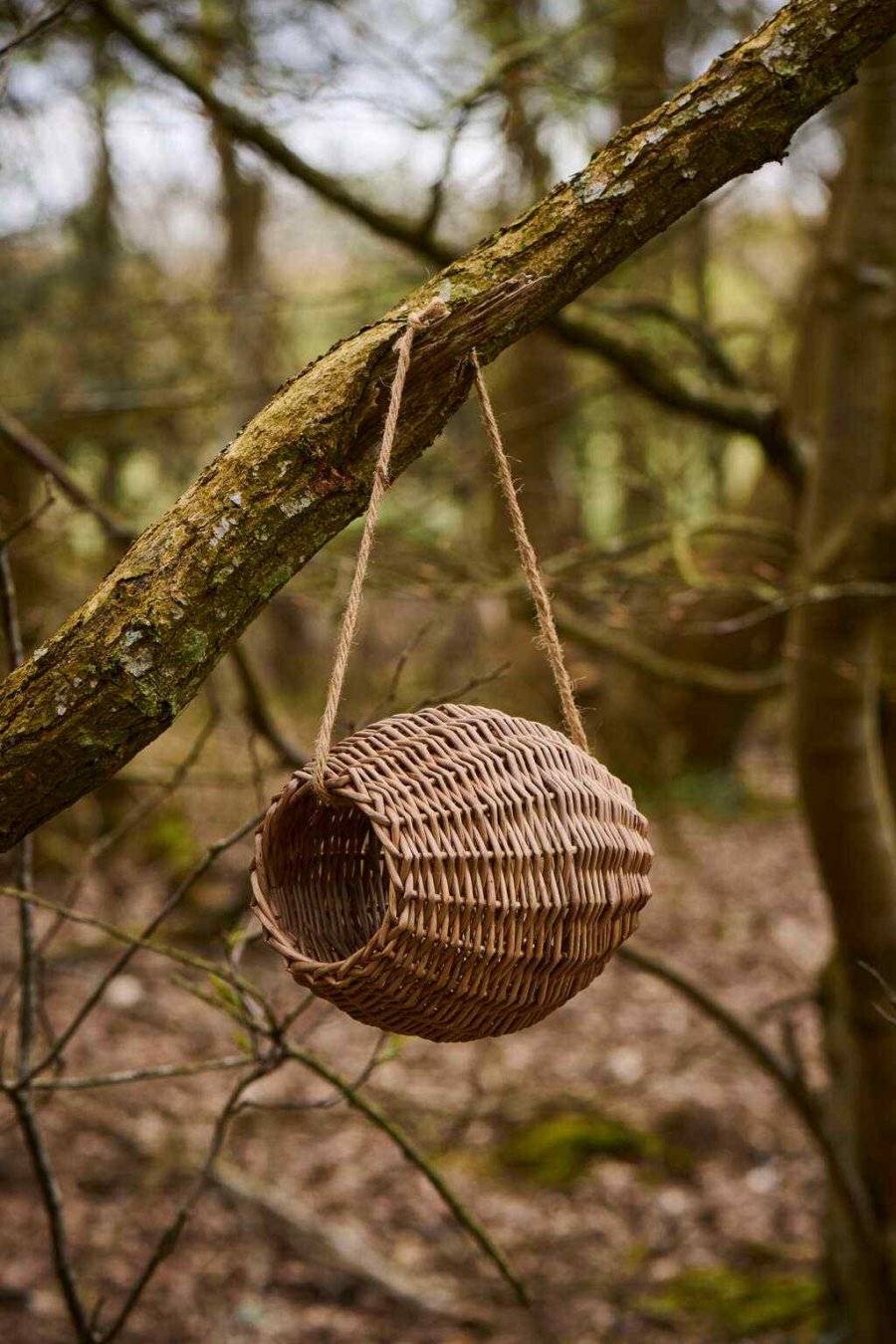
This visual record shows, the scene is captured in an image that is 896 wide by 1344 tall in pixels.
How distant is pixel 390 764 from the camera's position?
1.17 metres

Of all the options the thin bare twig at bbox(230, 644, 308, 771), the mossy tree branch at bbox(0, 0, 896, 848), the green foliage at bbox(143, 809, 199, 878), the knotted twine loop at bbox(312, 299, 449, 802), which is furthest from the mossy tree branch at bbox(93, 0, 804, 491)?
the green foliage at bbox(143, 809, 199, 878)

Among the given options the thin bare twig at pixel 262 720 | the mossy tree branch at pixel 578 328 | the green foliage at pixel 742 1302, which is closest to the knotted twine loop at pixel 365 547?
the thin bare twig at pixel 262 720

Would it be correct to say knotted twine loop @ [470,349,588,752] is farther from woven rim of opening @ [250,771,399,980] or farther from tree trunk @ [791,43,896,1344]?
tree trunk @ [791,43,896,1344]

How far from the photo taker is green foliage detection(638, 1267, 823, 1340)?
3.62 m

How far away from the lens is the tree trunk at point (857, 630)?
110 inches

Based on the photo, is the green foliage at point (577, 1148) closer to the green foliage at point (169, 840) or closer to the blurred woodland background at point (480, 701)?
the blurred woodland background at point (480, 701)

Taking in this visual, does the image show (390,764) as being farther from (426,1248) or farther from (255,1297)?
(426,1248)

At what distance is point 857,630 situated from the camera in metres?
2.77

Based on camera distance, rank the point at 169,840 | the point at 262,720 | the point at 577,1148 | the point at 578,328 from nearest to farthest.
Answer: the point at 262,720 < the point at 578,328 < the point at 577,1148 < the point at 169,840

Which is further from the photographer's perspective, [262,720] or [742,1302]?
[742,1302]

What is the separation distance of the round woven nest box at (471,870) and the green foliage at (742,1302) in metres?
2.99

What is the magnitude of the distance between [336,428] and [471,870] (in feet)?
1.54

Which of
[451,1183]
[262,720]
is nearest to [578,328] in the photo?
[262,720]

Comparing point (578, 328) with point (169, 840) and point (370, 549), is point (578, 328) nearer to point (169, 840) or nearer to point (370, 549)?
point (370, 549)
